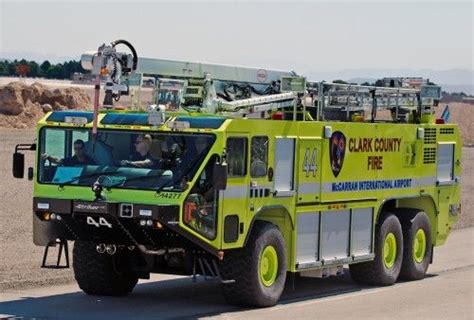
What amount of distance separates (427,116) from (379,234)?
273 centimetres

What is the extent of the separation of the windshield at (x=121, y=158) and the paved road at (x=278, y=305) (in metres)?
1.53

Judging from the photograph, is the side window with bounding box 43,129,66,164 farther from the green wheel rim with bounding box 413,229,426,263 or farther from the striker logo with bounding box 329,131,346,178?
the green wheel rim with bounding box 413,229,426,263

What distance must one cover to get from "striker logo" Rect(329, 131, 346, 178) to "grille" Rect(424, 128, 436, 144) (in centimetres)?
285

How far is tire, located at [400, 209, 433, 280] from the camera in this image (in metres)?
19.7

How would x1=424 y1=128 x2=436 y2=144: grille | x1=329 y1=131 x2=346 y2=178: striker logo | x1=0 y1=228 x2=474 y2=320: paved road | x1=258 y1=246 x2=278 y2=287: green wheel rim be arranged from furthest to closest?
x1=424 y1=128 x2=436 y2=144: grille
x1=329 y1=131 x2=346 y2=178: striker logo
x1=258 y1=246 x2=278 y2=287: green wheel rim
x1=0 y1=228 x2=474 y2=320: paved road

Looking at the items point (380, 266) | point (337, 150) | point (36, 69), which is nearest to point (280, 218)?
point (337, 150)

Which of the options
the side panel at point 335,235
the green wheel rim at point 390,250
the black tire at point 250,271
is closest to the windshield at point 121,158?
the black tire at point 250,271

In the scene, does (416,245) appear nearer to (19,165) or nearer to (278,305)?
(278,305)

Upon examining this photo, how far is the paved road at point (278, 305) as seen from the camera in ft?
50.2

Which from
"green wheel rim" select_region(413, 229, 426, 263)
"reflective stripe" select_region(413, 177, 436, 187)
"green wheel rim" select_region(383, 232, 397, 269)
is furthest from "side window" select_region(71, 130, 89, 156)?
"green wheel rim" select_region(413, 229, 426, 263)

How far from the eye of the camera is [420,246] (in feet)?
66.5

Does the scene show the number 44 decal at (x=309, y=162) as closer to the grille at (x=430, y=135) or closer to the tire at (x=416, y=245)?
the tire at (x=416, y=245)

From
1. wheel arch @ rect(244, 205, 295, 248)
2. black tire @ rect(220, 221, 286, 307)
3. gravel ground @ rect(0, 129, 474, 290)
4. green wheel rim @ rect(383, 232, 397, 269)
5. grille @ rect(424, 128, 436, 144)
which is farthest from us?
grille @ rect(424, 128, 436, 144)

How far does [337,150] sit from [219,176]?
335 centimetres
